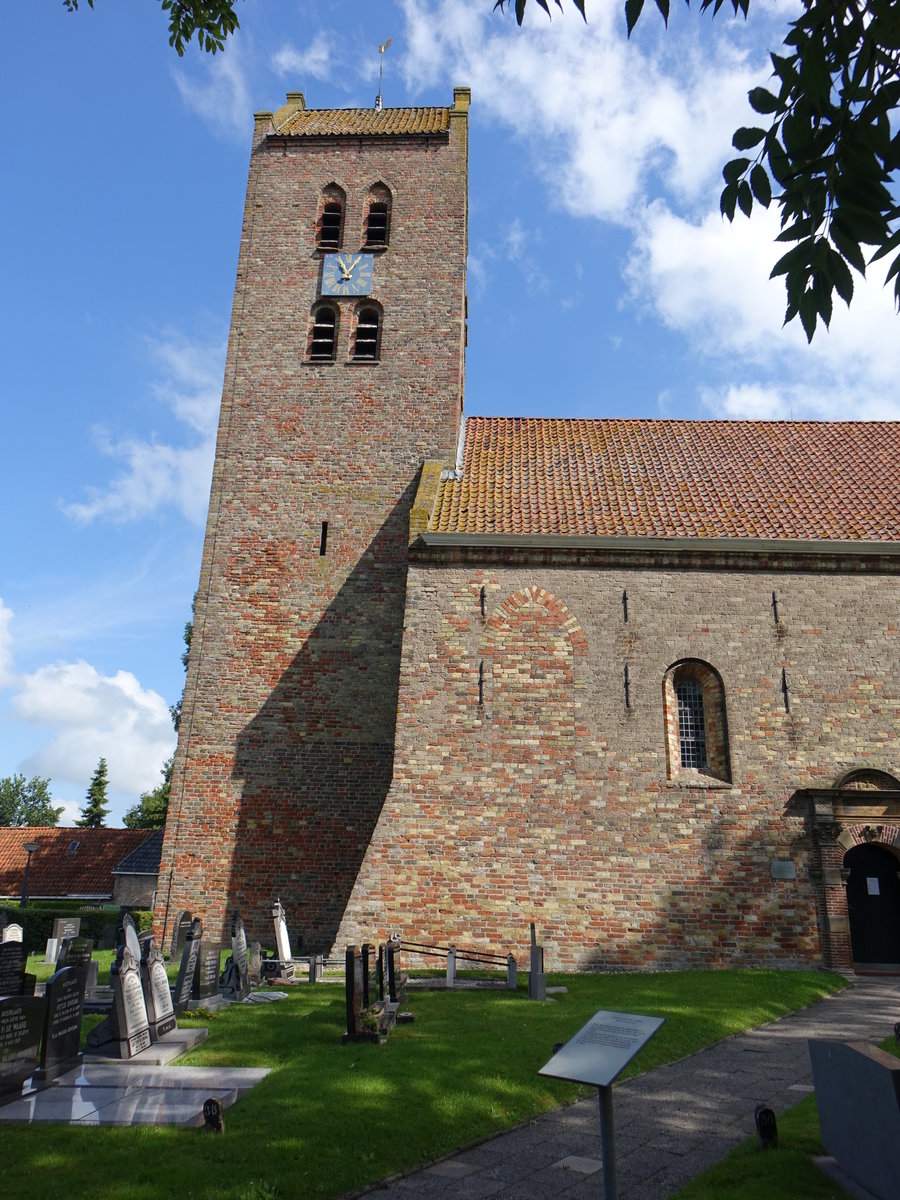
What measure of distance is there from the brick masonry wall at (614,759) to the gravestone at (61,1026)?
5.44m

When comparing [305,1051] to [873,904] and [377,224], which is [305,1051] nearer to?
[873,904]

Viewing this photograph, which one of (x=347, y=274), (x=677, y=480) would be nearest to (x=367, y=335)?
(x=347, y=274)

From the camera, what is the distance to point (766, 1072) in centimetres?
745

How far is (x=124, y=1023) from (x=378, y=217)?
18270mm

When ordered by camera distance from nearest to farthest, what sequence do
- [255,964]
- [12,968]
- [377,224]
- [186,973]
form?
[12,968] < [186,973] < [255,964] < [377,224]

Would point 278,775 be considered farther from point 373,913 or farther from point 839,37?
point 839,37

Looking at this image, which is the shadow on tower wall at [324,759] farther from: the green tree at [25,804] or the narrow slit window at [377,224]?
the green tree at [25,804]

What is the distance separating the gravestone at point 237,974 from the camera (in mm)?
10664

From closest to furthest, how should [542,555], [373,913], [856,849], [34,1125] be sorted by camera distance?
[34,1125], [373,913], [856,849], [542,555]

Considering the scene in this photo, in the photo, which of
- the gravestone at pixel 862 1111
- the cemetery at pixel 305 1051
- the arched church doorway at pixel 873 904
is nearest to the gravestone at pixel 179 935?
the cemetery at pixel 305 1051

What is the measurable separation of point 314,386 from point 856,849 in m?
14.1

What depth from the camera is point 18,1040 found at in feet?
22.2

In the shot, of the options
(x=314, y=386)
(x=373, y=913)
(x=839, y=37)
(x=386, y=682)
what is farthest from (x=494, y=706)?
(x=839, y=37)

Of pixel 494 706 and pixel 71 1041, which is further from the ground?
pixel 494 706
